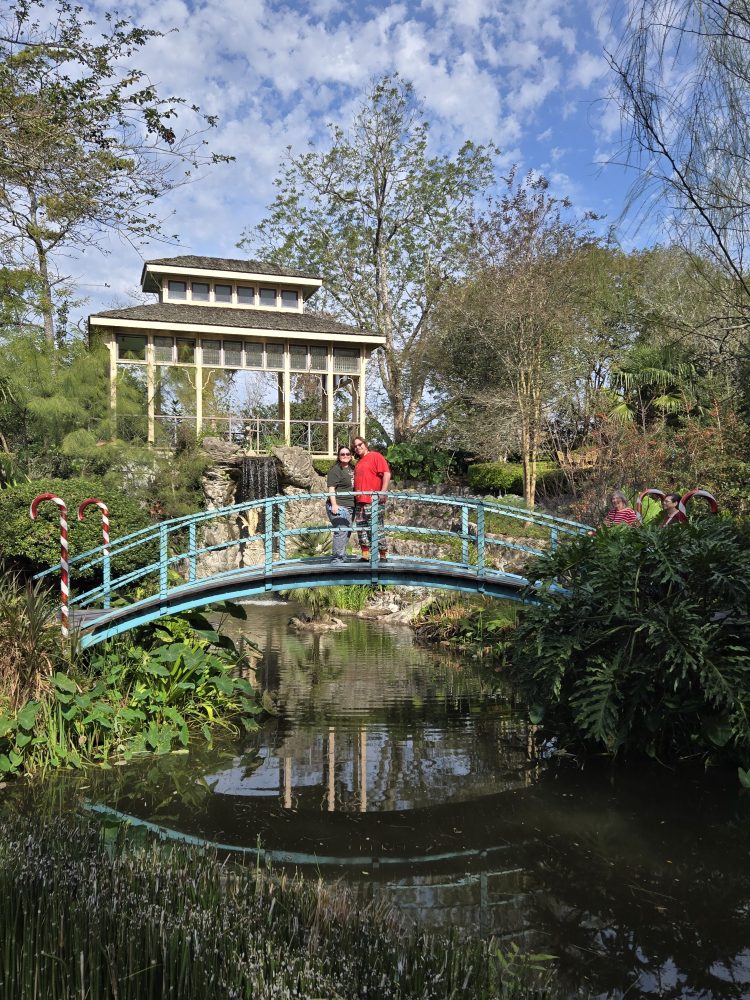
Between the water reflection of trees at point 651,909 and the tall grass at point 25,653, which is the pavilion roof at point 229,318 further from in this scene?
the water reflection of trees at point 651,909

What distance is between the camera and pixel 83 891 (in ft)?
13.0

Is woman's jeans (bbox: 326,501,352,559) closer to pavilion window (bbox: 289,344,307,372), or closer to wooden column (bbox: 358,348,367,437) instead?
wooden column (bbox: 358,348,367,437)

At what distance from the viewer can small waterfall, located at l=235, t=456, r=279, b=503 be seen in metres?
22.4

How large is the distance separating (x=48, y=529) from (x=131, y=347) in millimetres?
12951

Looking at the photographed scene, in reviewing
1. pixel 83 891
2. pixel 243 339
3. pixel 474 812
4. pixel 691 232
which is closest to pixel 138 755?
pixel 474 812

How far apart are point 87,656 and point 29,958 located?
17.8 feet

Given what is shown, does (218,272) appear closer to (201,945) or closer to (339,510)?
(339,510)

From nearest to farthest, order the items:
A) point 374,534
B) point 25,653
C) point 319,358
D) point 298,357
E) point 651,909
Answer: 1. point 651,909
2. point 25,653
3. point 374,534
4. point 298,357
5. point 319,358

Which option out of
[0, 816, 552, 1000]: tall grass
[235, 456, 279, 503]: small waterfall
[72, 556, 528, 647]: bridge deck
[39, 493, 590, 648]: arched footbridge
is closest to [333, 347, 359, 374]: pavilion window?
[235, 456, 279, 503]: small waterfall

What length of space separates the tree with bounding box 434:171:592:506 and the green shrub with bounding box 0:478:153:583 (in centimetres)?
1110

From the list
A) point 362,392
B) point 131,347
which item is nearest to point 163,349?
point 131,347

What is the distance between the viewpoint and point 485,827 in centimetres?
646

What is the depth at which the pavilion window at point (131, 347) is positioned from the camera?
24.0 metres

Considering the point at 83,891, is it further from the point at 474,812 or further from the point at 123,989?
the point at 474,812
